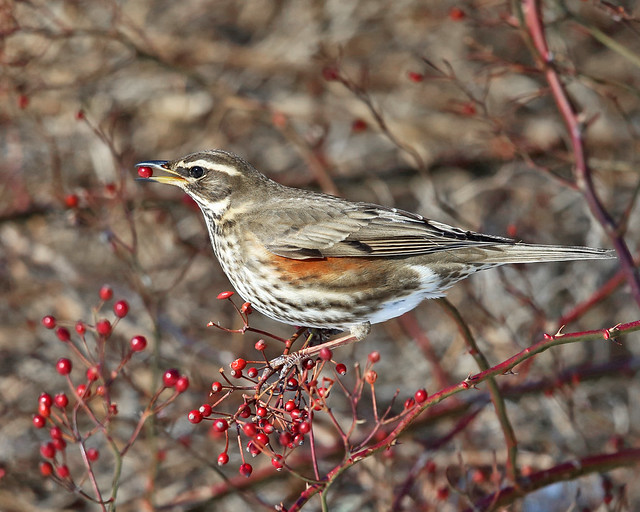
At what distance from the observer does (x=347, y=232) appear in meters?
4.58

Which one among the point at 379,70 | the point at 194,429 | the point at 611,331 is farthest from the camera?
the point at 379,70

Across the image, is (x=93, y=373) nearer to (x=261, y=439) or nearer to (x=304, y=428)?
(x=261, y=439)

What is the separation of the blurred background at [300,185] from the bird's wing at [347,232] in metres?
1.04

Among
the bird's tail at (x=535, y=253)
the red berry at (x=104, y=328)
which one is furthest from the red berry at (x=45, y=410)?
the bird's tail at (x=535, y=253)

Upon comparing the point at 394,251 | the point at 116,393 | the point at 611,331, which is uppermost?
the point at 611,331

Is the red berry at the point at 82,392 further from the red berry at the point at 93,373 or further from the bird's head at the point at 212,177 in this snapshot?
the bird's head at the point at 212,177

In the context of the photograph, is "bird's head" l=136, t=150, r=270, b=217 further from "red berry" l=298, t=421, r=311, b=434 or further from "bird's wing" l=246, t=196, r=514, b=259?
"red berry" l=298, t=421, r=311, b=434

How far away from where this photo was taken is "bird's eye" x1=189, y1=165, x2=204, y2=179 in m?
4.70

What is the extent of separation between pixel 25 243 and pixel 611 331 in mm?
6393

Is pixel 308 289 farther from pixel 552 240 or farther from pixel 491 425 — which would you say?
pixel 552 240

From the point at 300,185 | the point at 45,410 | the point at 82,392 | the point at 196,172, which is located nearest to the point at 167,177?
the point at 196,172

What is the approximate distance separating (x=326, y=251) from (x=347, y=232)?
0.18 m

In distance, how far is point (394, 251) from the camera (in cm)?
445

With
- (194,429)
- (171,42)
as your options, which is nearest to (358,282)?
(194,429)
